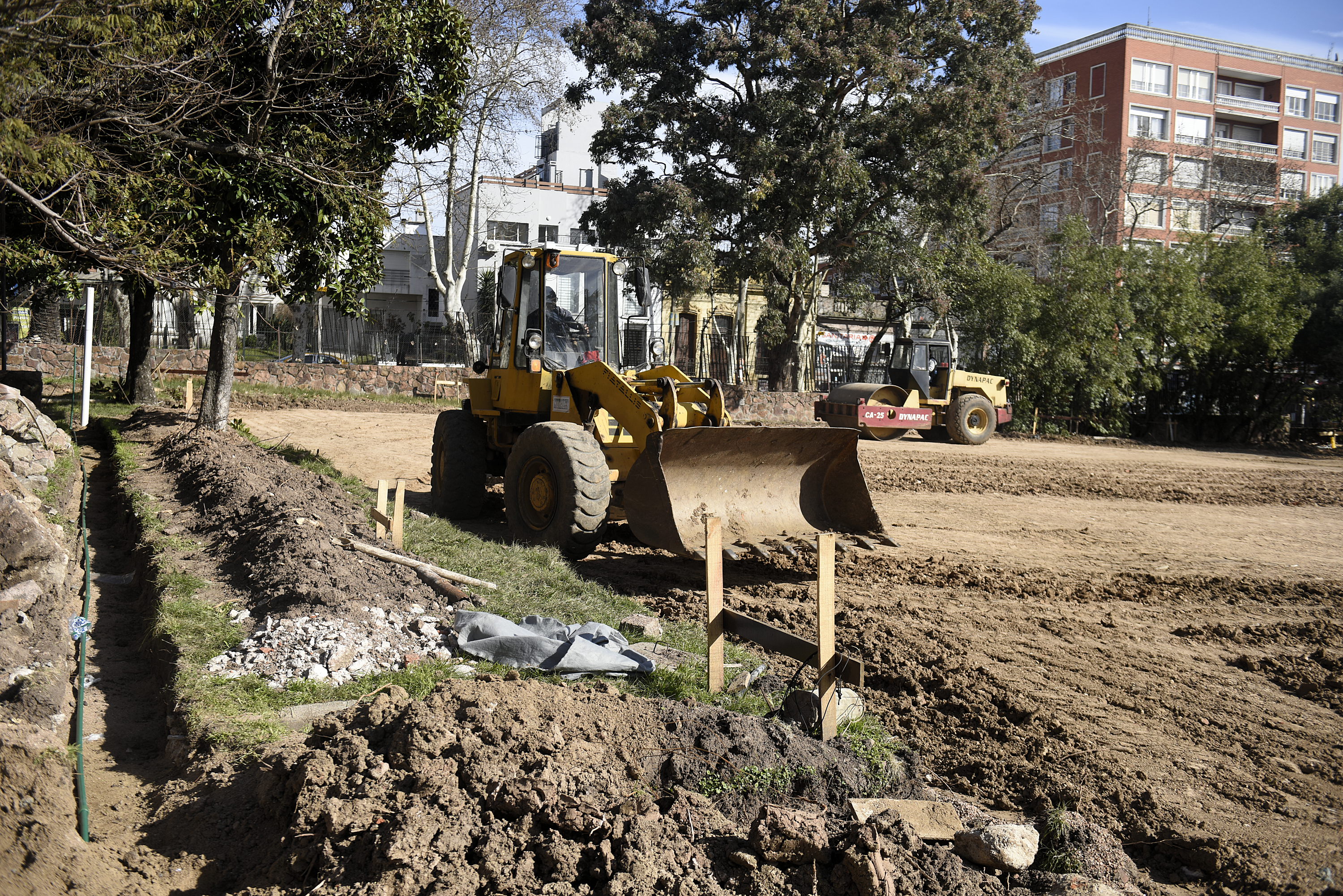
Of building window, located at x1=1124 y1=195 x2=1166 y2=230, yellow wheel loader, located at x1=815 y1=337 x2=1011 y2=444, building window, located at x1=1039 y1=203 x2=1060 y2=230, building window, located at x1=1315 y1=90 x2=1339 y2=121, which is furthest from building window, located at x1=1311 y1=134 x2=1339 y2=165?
yellow wheel loader, located at x1=815 y1=337 x2=1011 y2=444

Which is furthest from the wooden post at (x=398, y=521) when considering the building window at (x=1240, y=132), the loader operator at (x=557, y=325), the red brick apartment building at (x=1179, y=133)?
the building window at (x=1240, y=132)

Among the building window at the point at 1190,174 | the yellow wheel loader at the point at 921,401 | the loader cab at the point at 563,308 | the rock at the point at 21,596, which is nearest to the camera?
the rock at the point at 21,596

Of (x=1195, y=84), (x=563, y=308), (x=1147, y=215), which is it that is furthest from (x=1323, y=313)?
(x=1195, y=84)

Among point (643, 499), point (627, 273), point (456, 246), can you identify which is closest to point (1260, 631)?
point (643, 499)

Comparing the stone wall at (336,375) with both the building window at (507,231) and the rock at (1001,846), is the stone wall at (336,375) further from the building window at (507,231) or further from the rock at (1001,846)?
the rock at (1001,846)

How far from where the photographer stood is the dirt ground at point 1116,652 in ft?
14.0

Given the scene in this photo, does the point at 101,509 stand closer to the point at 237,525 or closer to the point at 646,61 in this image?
the point at 237,525

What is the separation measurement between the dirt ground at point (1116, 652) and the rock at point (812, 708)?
38 centimetres

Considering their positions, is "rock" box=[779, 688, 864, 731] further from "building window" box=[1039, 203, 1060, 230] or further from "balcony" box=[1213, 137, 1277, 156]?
"balcony" box=[1213, 137, 1277, 156]

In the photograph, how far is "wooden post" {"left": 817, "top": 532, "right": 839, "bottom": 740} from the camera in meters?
4.55

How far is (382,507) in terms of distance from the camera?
26.8ft

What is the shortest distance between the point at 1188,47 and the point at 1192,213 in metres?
8.98

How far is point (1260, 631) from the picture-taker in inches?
284

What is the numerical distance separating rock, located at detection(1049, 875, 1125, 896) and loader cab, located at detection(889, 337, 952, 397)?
19.3 meters
